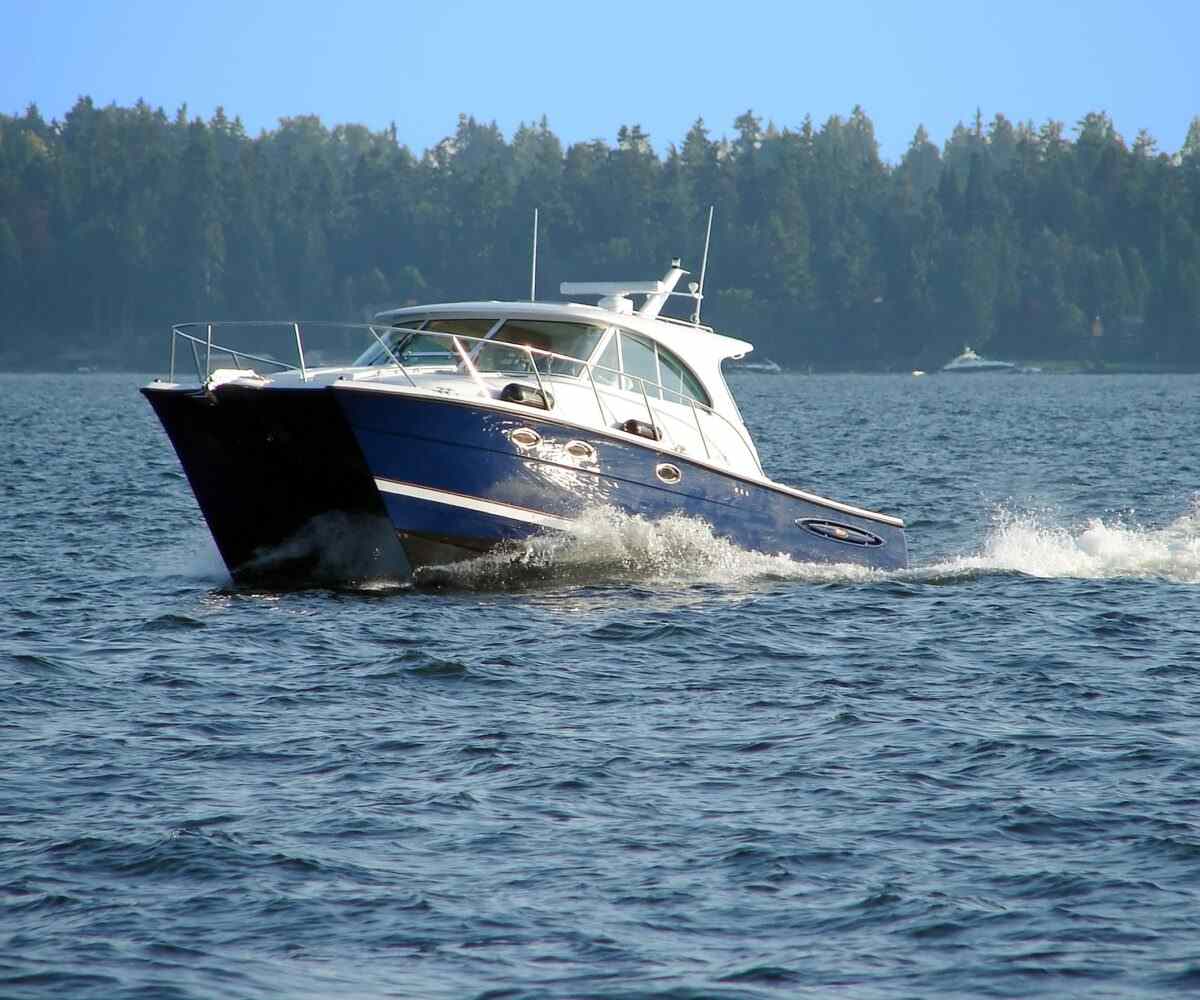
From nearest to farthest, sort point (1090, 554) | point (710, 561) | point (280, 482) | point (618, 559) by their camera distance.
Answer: point (280, 482) → point (618, 559) → point (710, 561) → point (1090, 554)

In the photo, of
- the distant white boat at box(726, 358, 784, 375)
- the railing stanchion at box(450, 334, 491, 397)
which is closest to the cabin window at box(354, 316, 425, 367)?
the railing stanchion at box(450, 334, 491, 397)

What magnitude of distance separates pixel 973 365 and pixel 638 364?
124231mm

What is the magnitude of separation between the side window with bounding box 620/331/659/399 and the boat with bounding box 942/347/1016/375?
12247 centimetres

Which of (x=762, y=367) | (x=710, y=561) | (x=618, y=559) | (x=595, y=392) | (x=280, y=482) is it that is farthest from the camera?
(x=762, y=367)

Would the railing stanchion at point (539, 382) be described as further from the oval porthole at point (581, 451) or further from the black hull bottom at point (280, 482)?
the black hull bottom at point (280, 482)

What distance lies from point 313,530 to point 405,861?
8312 mm

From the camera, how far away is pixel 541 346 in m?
18.5

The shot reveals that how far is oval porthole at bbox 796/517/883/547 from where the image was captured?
19312mm

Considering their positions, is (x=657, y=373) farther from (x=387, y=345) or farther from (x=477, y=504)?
(x=477, y=504)

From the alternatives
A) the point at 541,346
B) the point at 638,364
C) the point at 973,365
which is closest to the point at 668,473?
the point at 638,364

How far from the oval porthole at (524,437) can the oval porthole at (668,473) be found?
1.38 meters

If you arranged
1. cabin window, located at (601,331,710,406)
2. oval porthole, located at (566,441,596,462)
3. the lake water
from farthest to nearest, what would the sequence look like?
cabin window, located at (601,331,710,406) < oval porthole, located at (566,441,596,462) < the lake water

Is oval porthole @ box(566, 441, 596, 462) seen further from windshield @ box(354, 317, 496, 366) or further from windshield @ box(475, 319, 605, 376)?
windshield @ box(354, 317, 496, 366)

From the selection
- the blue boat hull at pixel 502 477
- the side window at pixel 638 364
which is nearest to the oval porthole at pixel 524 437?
the blue boat hull at pixel 502 477
